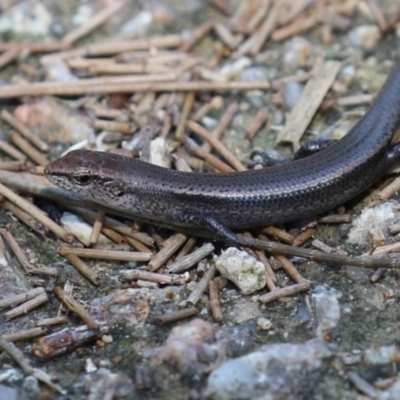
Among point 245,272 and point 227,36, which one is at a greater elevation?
point 227,36

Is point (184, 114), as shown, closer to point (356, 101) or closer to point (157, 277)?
point (356, 101)

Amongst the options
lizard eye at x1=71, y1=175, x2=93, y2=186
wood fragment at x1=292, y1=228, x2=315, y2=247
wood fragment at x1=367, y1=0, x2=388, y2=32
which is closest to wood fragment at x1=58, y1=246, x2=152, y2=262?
lizard eye at x1=71, y1=175, x2=93, y2=186

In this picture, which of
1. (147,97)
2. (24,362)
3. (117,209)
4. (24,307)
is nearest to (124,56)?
(147,97)

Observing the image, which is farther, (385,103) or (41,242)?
(385,103)

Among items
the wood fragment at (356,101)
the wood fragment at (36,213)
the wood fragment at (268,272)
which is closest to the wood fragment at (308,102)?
the wood fragment at (356,101)

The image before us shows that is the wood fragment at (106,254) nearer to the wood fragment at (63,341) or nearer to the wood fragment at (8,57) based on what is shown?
the wood fragment at (63,341)

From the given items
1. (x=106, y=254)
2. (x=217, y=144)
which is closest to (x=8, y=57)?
(x=217, y=144)

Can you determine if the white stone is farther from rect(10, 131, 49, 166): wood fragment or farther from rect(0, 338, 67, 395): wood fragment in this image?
rect(10, 131, 49, 166): wood fragment

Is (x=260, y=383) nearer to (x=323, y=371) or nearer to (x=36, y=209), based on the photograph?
(x=323, y=371)
